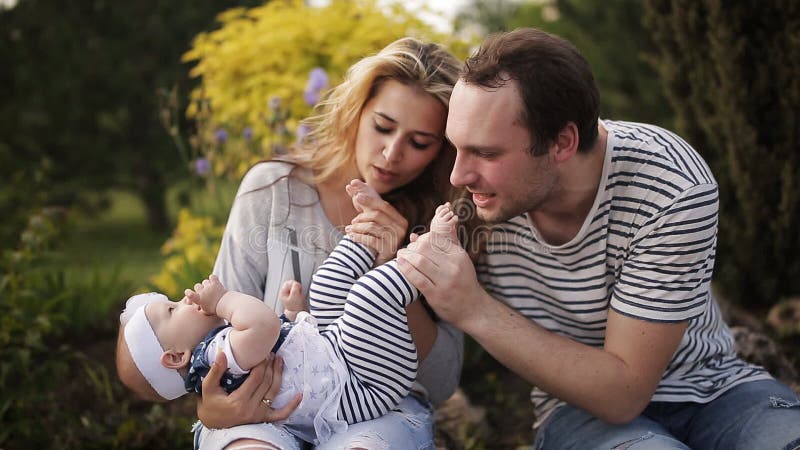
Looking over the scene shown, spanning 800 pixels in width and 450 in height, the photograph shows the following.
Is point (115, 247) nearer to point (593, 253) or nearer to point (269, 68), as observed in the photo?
point (269, 68)

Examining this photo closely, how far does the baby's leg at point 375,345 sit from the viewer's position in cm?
219

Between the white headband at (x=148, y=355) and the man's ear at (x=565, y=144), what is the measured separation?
126cm

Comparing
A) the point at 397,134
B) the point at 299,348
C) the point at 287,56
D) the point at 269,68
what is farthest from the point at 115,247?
the point at 299,348

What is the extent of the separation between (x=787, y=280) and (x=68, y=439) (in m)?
3.54

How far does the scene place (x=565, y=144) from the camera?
231 cm

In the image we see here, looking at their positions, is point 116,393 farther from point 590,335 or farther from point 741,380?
point 741,380

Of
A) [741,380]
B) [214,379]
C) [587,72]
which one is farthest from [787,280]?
[214,379]

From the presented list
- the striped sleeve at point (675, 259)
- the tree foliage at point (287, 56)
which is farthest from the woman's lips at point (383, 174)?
the tree foliage at point (287, 56)

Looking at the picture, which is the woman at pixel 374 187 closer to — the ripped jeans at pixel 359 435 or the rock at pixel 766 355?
the ripped jeans at pixel 359 435

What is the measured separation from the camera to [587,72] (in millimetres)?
2262

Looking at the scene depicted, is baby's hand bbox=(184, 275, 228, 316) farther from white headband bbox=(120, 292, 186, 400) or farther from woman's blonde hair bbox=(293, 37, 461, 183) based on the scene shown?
woman's blonde hair bbox=(293, 37, 461, 183)

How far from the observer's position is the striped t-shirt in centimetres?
222

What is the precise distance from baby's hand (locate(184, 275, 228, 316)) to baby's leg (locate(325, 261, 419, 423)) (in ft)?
1.16

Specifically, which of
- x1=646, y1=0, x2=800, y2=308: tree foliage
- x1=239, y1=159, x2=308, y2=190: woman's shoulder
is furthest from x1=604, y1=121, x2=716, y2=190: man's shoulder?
x1=646, y1=0, x2=800, y2=308: tree foliage
